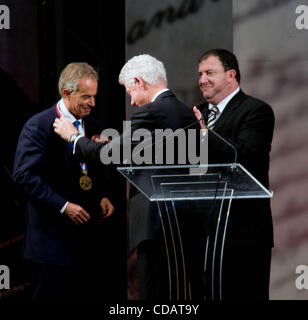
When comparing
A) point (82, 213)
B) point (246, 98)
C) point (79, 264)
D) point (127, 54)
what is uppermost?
point (127, 54)

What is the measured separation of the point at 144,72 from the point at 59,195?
820mm

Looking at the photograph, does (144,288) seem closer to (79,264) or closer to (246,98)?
(79,264)

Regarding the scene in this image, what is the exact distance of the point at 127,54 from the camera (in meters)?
4.48

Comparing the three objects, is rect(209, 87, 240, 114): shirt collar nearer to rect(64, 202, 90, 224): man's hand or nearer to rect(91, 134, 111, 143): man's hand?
rect(91, 134, 111, 143): man's hand

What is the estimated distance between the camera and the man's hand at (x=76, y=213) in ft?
12.2

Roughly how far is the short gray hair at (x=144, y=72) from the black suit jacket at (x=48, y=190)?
52cm

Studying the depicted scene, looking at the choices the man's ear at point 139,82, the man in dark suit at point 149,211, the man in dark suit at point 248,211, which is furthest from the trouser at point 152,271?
the man's ear at point 139,82

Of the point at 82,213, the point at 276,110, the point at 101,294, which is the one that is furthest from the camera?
the point at 276,110

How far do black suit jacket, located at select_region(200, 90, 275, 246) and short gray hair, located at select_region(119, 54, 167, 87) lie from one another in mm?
428

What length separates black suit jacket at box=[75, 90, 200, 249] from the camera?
342 centimetres

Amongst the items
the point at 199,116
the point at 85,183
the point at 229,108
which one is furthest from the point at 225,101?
the point at 85,183

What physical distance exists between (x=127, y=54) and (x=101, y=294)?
153 centimetres

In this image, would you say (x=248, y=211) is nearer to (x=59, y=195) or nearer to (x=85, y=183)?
(x=85, y=183)
